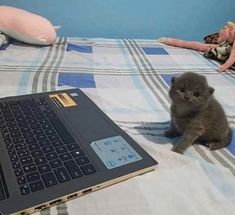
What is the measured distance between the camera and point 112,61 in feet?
4.70

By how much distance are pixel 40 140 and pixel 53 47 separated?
1.07 metres

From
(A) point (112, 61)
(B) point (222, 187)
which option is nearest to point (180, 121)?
(B) point (222, 187)

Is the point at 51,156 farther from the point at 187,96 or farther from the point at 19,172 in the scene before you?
the point at 187,96

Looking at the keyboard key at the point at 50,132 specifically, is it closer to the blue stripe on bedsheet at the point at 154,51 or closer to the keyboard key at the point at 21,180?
the keyboard key at the point at 21,180

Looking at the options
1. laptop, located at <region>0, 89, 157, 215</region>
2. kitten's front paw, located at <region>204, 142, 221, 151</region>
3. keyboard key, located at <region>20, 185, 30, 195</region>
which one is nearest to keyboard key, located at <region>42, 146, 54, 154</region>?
laptop, located at <region>0, 89, 157, 215</region>

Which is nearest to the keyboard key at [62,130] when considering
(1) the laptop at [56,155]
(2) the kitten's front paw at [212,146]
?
(1) the laptop at [56,155]

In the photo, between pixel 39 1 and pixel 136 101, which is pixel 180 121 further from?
pixel 39 1

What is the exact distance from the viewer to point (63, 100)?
82 centimetres

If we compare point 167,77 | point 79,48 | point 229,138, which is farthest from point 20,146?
point 79,48

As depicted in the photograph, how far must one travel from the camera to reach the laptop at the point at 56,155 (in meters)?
0.48

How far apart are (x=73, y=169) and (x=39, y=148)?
95 millimetres

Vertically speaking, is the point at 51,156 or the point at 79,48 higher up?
the point at 51,156

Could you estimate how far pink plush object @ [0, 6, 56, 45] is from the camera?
155cm

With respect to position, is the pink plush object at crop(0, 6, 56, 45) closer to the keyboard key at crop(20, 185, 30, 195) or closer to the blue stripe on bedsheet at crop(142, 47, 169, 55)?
the blue stripe on bedsheet at crop(142, 47, 169, 55)
